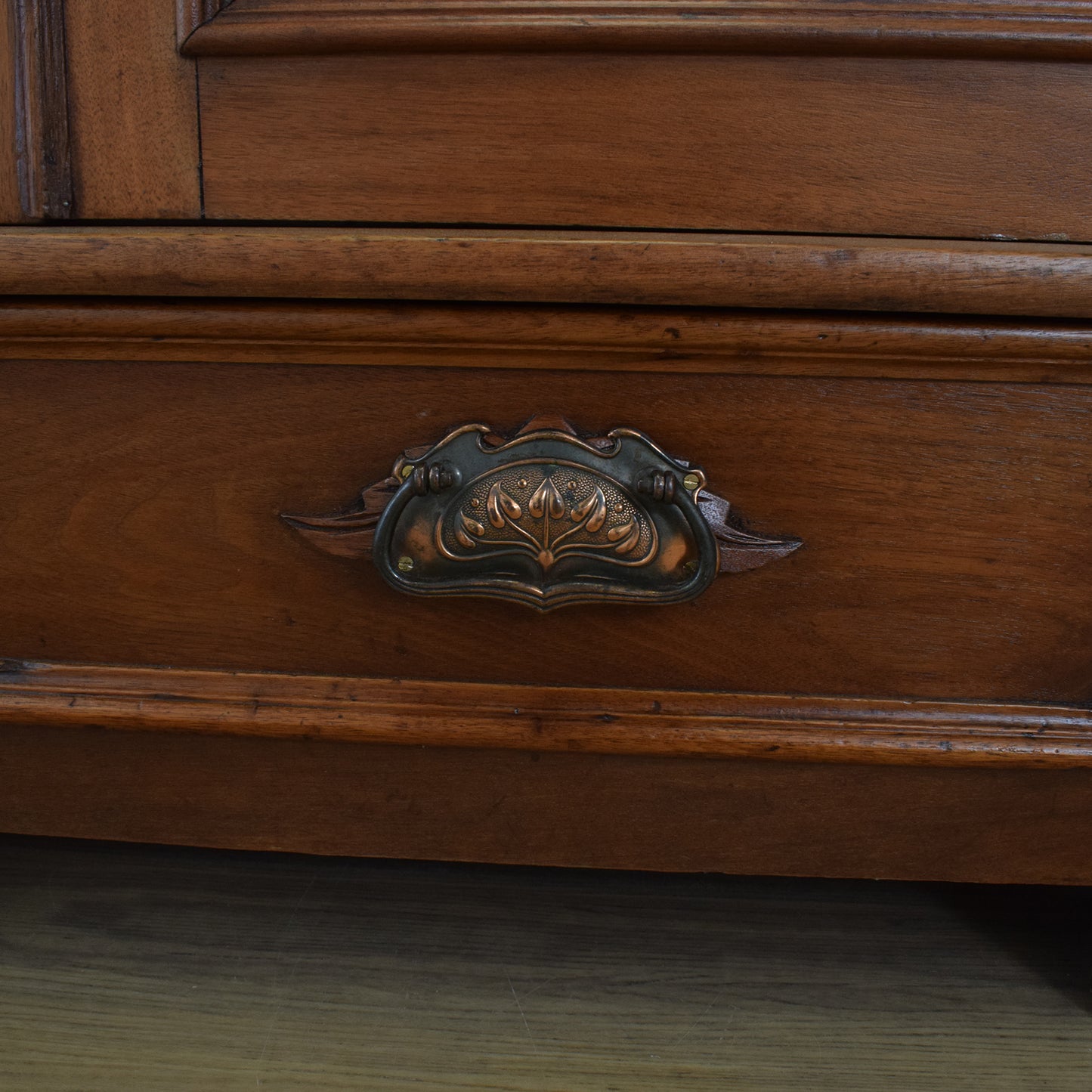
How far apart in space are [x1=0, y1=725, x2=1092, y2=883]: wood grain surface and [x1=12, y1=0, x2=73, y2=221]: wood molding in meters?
0.24

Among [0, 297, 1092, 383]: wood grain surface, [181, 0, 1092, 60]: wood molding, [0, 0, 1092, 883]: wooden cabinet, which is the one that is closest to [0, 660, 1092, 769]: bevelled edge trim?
[0, 0, 1092, 883]: wooden cabinet

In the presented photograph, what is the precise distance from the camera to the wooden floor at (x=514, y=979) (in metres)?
0.49

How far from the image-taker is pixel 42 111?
0.44 meters

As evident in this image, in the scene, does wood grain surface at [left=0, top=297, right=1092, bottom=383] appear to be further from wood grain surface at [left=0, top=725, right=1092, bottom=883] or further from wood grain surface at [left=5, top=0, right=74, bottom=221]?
wood grain surface at [left=0, top=725, right=1092, bottom=883]

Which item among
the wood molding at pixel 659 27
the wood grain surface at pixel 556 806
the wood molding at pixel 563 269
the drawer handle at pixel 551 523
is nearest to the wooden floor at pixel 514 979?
the wood grain surface at pixel 556 806

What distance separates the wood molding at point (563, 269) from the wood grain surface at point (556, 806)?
8.2 inches

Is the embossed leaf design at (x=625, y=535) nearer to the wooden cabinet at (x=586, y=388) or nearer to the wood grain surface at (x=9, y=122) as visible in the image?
the wooden cabinet at (x=586, y=388)

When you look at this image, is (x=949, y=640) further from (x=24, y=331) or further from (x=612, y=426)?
(x=24, y=331)

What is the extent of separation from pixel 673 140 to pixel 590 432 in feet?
0.41

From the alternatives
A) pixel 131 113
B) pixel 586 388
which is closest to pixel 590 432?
pixel 586 388

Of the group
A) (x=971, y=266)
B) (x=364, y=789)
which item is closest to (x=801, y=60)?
(x=971, y=266)

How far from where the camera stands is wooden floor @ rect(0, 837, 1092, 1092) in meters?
0.49

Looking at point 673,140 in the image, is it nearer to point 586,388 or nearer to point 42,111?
point 586,388

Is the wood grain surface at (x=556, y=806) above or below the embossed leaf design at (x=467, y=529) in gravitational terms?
below
